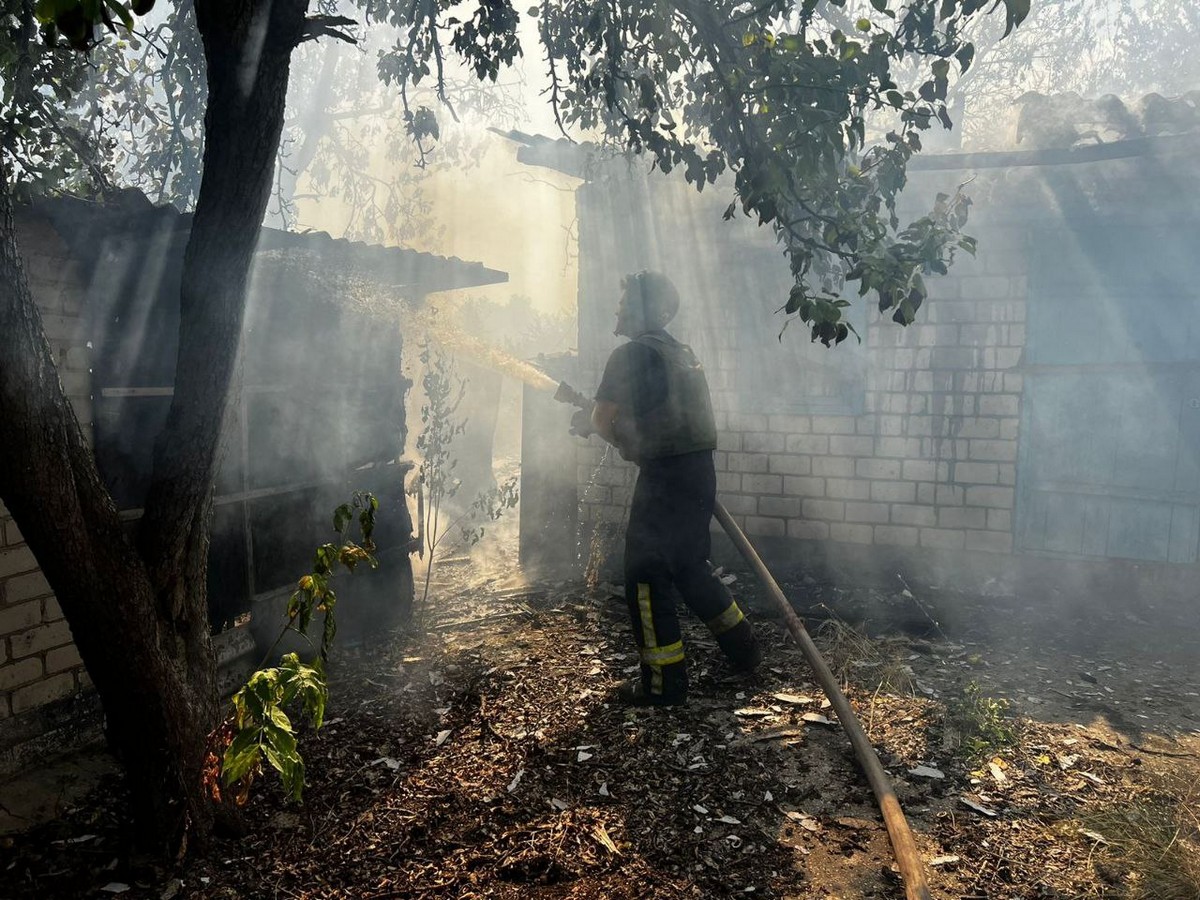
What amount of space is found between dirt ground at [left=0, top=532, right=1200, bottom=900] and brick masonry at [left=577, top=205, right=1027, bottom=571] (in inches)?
68.7

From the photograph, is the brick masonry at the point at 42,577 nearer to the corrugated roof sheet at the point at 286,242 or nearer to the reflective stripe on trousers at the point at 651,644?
the corrugated roof sheet at the point at 286,242

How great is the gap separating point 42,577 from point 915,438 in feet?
21.1

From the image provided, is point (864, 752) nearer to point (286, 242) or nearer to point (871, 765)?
point (871, 765)

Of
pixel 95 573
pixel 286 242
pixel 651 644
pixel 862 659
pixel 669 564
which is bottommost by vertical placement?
pixel 862 659

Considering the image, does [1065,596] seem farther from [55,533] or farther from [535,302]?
[535,302]

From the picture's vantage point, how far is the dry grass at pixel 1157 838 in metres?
2.66

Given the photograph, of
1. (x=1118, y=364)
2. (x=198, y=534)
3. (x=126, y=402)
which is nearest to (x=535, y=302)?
(x=1118, y=364)

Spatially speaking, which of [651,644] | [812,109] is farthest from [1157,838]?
[812,109]

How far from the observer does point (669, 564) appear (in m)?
4.12

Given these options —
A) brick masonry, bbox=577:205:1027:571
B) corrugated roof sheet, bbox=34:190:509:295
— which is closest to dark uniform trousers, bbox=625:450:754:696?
corrugated roof sheet, bbox=34:190:509:295

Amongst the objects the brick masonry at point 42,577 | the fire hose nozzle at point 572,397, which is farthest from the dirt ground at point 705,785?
the fire hose nozzle at point 572,397

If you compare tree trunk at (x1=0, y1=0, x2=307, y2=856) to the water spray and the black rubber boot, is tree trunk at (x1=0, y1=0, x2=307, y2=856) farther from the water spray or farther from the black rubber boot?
the black rubber boot

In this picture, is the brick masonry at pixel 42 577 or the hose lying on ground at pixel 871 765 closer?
the hose lying on ground at pixel 871 765

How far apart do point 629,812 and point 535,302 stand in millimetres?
21152
